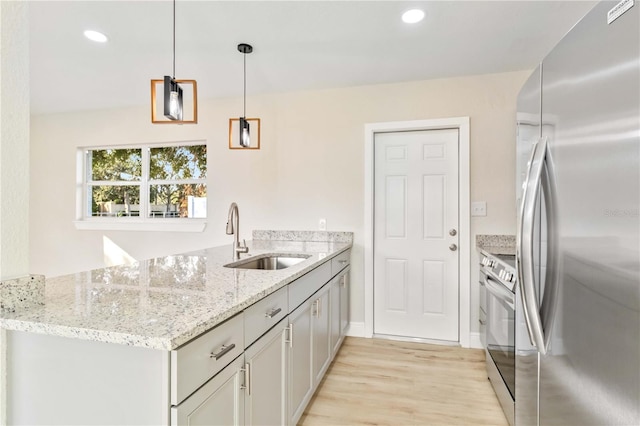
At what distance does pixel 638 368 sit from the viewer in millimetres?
750

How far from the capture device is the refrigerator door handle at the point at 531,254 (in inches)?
44.4

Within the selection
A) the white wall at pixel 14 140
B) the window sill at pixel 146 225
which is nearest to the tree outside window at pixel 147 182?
the window sill at pixel 146 225

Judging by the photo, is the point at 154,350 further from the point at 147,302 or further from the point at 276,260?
the point at 276,260

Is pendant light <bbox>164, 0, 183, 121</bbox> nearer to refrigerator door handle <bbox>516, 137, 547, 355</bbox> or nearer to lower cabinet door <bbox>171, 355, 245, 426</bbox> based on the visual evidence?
lower cabinet door <bbox>171, 355, 245, 426</bbox>

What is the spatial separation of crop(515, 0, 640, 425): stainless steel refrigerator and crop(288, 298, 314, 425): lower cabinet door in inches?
41.9

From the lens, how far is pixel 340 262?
9.57 feet

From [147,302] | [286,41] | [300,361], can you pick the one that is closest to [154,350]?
[147,302]


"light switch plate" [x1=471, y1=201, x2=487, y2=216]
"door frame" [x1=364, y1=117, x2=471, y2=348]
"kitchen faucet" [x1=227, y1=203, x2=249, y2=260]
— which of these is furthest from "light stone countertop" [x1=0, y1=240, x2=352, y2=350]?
"light switch plate" [x1=471, y1=201, x2=487, y2=216]

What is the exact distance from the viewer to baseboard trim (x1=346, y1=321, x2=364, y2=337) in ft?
11.0

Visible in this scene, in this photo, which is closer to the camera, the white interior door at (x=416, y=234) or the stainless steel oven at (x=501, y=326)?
the stainless steel oven at (x=501, y=326)

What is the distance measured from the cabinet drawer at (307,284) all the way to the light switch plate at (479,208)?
1.50 m

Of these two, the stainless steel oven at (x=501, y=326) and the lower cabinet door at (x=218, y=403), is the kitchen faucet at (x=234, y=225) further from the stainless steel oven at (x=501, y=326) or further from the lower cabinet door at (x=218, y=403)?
the stainless steel oven at (x=501, y=326)

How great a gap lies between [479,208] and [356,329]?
1.64m

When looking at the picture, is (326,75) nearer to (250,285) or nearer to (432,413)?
(250,285)
